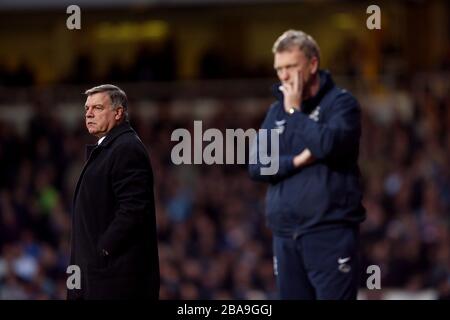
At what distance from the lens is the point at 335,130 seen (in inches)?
268

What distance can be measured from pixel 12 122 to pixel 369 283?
35.3 ft

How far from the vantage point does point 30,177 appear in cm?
1644

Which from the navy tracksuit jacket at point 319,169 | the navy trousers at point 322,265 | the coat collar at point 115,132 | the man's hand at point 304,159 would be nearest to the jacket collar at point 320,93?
the navy tracksuit jacket at point 319,169

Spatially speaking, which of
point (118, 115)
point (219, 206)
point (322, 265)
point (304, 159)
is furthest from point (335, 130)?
point (219, 206)

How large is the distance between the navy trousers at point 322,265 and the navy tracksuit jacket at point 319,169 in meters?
0.06

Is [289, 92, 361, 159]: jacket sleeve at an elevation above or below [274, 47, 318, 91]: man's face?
below

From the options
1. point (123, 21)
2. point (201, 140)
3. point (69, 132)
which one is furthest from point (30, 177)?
point (201, 140)

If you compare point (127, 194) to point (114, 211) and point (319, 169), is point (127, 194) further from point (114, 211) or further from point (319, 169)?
point (319, 169)

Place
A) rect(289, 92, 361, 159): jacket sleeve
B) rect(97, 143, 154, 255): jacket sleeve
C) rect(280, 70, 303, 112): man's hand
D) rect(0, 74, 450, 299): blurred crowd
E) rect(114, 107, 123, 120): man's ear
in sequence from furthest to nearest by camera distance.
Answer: rect(0, 74, 450, 299): blurred crowd
rect(280, 70, 303, 112): man's hand
rect(289, 92, 361, 159): jacket sleeve
rect(114, 107, 123, 120): man's ear
rect(97, 143, 154, 255): jacket sleeve

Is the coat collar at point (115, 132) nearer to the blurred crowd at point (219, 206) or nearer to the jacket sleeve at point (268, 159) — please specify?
the jacket sleeve at point (268, 159)

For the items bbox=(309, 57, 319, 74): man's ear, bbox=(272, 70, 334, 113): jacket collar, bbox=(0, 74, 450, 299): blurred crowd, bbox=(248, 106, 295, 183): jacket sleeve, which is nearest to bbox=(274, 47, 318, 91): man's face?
bbox=(309, 57, 319, 74): man's ear

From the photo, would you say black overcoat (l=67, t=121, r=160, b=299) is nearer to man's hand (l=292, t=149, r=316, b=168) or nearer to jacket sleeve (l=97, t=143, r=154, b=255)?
jacket sleeve (l=97, t=143, r=154, b=255)

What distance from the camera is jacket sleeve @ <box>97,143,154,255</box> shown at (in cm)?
581
